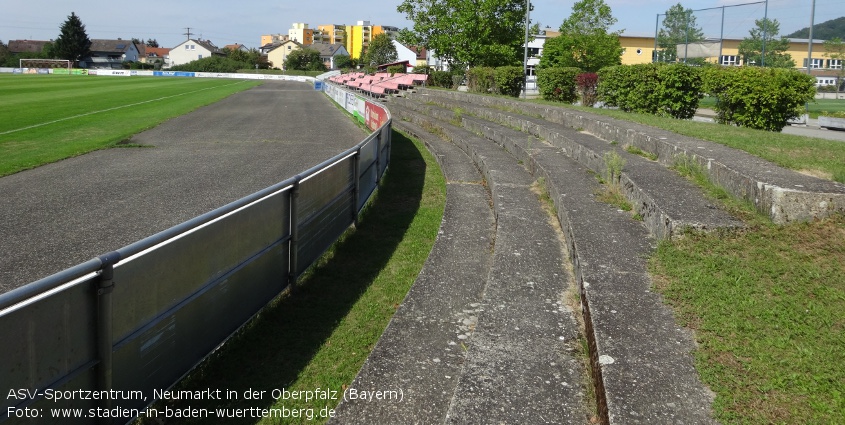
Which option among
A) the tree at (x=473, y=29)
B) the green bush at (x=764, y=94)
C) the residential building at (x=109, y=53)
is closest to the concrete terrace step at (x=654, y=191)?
the green bush at (x=764, y=94)

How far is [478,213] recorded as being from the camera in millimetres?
8930

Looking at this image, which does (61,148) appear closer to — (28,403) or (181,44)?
(28,403)

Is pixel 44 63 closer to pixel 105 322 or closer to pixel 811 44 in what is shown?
pixel 811 44

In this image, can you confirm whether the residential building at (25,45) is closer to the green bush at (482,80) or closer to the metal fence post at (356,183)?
the green bush at (482,80)

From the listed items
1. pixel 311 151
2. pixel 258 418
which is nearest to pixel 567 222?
pixel 258 418

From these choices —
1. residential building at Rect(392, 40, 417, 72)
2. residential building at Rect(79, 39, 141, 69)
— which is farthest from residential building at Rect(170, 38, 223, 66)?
residential building at Rect(392, 40, 417, 72)

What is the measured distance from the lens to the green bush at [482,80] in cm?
2727

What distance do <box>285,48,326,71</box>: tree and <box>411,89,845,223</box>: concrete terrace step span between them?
13361cm

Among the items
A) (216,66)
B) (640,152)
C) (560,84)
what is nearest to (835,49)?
(560,84)

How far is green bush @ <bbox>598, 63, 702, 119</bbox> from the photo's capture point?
548 inches

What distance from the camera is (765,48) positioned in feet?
53.4

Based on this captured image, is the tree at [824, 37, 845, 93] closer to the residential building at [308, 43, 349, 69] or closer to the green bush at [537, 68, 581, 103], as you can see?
the green bush at [537, 68, 581, 103]

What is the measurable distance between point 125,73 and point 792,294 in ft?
365

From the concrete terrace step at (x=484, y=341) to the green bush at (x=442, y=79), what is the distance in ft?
Answer: 100
